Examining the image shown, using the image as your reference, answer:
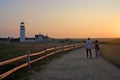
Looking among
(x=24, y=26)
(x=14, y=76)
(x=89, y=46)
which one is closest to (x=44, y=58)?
(x=89, y=46)

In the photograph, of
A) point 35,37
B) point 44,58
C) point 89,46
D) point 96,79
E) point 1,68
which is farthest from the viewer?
point 35,37

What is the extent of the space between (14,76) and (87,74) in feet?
12.8

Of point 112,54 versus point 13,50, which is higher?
point 13,50

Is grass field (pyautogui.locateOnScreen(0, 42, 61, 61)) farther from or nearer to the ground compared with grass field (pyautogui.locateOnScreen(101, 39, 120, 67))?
farther from the ground

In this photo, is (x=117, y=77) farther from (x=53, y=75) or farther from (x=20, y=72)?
(x=20, y=72)

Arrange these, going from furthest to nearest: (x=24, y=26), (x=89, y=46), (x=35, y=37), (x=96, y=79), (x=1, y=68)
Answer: (x=35, y=37) → (x=24, y=26) → (x=89, y=46) → (x=1, y=68) → (x=96, y=79)

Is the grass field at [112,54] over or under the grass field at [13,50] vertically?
under

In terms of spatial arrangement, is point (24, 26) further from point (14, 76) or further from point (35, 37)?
point (14, 76)

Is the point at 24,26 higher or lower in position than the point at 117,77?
higher

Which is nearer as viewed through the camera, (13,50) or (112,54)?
(112,54)

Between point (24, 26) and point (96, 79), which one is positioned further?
point (24, 26)

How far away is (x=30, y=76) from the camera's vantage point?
634 inches

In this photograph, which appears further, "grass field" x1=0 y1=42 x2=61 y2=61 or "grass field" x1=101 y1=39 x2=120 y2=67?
"grass field" x1=0 y1=42 x2=61 y2=61

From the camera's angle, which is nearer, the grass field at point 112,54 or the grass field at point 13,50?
the grass field at point 112,54
